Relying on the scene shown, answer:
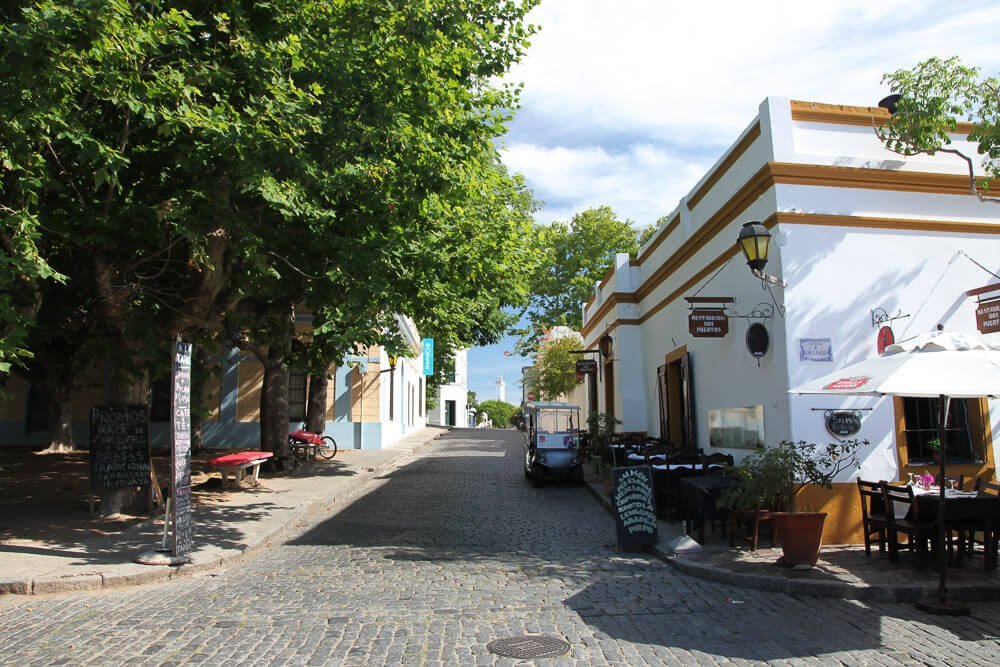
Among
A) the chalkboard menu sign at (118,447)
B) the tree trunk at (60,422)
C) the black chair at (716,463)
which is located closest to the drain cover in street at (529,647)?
the black chair at (716,463)

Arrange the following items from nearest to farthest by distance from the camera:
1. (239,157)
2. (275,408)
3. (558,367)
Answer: (239,157), (275,408), (558,367)

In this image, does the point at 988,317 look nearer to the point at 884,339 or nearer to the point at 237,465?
the point at 884,339

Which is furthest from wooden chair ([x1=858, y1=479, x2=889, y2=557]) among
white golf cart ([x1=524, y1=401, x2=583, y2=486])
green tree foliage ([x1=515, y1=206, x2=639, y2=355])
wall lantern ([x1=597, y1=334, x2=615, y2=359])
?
green tree foliage ([x1=515, y1=206, x2=639, y2=355])

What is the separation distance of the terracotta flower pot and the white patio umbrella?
1.14 meters

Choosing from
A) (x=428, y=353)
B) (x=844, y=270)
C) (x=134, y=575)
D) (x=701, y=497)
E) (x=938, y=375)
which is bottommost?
(x=134, y=575)

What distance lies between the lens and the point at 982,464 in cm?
861

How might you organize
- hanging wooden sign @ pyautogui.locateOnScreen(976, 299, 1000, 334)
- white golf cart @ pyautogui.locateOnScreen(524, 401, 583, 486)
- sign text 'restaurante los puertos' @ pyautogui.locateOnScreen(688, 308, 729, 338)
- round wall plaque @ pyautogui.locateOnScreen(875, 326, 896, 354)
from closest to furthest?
1. hanging wooden sign @ pyautogui.locateOnScreen(976, 299, 1000, 334)
2. round wall plaque @ pyautogui.locateOnScreen(875, 326, 896, 354)
3. sign text 'restaurante los puertos' @ pyautogui.locateOnScreen(688, 308, 729, 338)
4. white golf cart @ pyautogui.locateOnScreen(524, 401, 583, 486)

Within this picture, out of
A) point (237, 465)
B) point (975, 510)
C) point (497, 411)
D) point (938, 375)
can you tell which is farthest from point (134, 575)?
point (497, 411)

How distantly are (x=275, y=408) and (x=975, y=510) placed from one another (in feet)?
45.8

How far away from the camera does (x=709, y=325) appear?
33.4ft

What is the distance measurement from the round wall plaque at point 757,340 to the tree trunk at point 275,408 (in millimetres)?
10979

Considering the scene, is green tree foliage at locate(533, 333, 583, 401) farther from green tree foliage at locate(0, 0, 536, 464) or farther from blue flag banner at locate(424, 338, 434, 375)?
green tree foliage at locate(0, 0, 536, 464)

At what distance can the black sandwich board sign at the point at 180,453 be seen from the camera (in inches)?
297

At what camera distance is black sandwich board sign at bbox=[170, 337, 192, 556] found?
7.55 m
